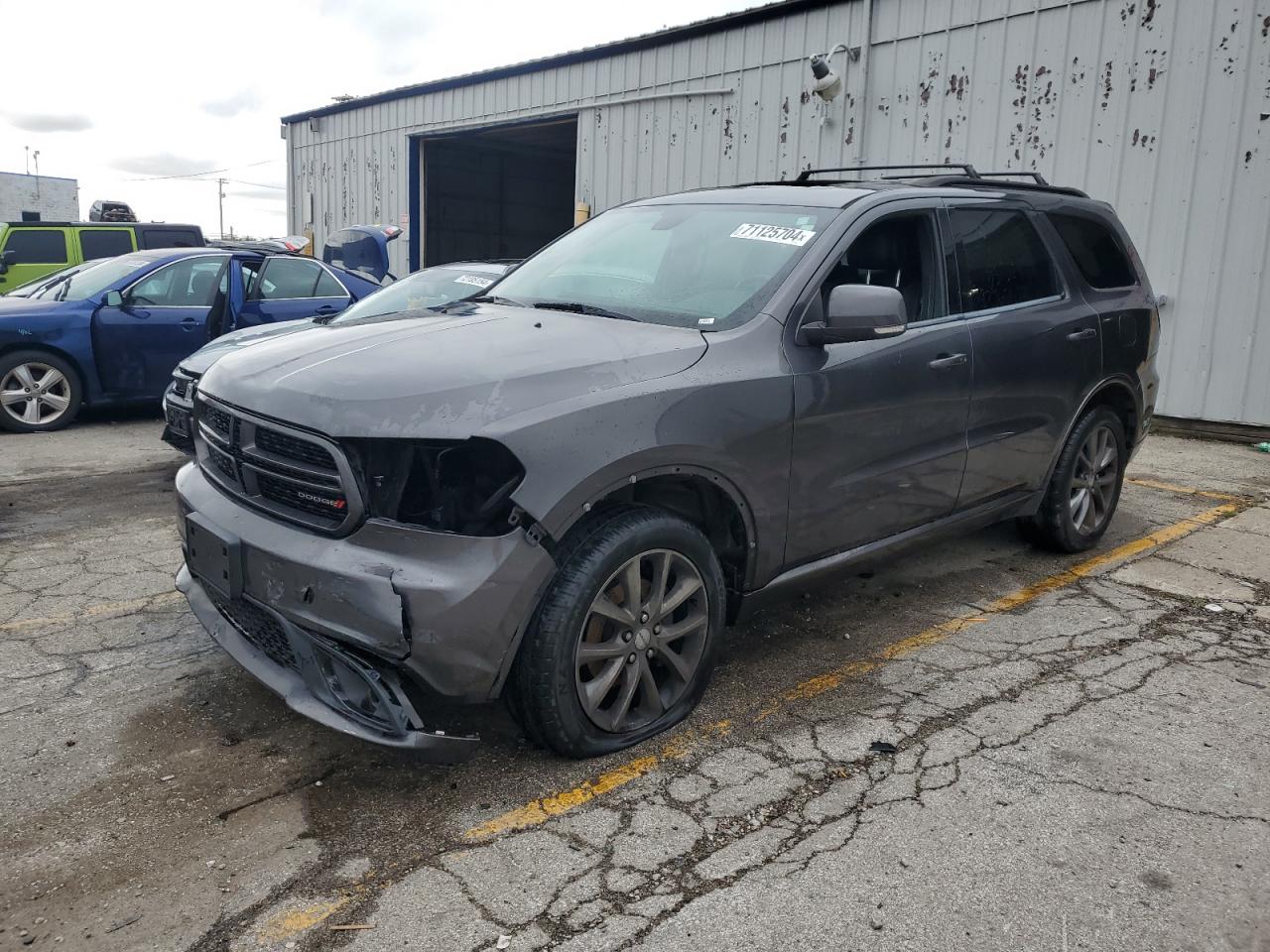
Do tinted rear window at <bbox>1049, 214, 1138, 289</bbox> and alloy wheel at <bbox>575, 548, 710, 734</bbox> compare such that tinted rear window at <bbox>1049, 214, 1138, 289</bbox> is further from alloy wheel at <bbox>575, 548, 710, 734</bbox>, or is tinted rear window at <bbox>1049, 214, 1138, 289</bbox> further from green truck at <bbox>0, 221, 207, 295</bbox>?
green truck at <bbox>0, 221, 207, 295</bbox>

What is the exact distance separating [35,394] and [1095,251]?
8.20 m

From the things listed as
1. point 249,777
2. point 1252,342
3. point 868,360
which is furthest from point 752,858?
point 1252,342

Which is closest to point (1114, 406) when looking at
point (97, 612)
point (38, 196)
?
point (97, 612)

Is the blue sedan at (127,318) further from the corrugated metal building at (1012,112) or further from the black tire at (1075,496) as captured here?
the black tire at (1075,496)

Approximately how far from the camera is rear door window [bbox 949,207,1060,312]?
4254 mm

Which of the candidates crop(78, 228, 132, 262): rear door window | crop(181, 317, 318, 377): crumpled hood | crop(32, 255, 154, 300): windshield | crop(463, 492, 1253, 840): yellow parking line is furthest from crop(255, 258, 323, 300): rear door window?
crop(463, 492, 1253, 840): yellow parking line

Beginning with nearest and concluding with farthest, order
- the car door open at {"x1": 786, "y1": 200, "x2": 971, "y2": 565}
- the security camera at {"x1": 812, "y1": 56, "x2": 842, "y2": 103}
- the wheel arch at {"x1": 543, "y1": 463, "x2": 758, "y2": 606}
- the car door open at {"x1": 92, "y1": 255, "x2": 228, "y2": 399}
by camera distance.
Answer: the wheel arch at {"x1": 543, "y1": 463, "x2": 758, "y2": 606}, the car door open at {"x1": 786, "y1": 200, "x2": 971, "y2": 565}, the car door open at {"x1": 92, "y1": 255, "x2": 228, "y2": 399}, the security camera at {"x1": 812, "y1": 56, "x2": 842, "y2": 103}

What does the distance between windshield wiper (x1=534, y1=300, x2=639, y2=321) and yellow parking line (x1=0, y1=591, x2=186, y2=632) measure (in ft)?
6.74

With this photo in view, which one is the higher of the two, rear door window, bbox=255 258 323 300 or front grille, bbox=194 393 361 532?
rear door window, bbox=255 258 323 300

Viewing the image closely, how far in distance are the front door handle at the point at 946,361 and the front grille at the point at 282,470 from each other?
2.34 meters

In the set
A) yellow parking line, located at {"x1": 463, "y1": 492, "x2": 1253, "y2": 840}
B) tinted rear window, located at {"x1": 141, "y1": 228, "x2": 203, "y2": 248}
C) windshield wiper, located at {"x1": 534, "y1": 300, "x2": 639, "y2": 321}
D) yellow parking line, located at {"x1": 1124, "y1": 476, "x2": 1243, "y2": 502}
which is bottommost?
yellow parking line, located at {"x1": 463, "y1": 492, "x2": 1253, "y2": 840}

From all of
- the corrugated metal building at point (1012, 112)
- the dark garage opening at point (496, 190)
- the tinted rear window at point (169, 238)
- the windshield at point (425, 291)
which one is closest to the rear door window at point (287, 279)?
the windshield at point (425, 291)

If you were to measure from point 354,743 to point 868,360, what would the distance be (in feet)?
7.27

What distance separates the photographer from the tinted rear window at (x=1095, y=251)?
4930 mm
